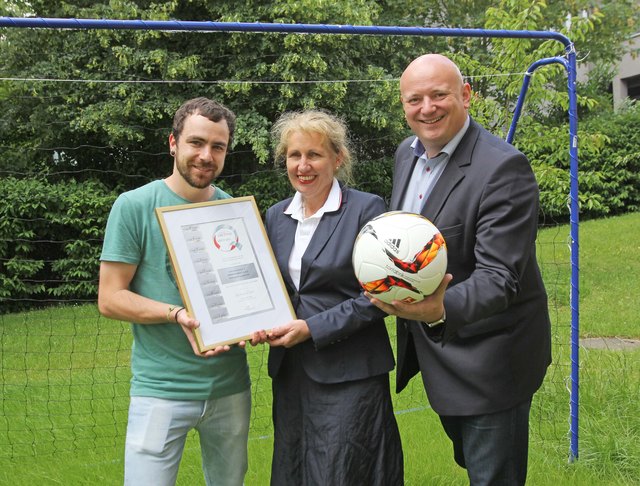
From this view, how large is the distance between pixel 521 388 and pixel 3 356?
6.89 metres

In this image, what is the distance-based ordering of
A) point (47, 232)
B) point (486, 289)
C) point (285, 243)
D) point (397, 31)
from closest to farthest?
point (486, 289) < point (285, 243) < point (397, 31) < point (47, 232)

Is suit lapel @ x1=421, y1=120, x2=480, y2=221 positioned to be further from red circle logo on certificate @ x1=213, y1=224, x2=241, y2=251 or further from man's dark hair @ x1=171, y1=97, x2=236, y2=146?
man's dark hair @ x1=171, y1=97, x2=236, y2=146

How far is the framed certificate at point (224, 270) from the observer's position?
8.53 ft

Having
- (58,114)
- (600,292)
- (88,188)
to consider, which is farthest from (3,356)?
(600,292)

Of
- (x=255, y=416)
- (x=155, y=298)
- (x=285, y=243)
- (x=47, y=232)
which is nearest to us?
(x=155, y=298)

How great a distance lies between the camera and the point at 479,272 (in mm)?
2354

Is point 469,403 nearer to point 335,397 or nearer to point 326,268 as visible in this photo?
point 335,397

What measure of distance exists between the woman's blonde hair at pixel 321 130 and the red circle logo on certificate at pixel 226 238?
0.42 metres

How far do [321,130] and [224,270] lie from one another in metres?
0.69

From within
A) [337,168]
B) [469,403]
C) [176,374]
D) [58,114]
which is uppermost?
[58,114]

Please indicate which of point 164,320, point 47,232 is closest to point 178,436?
point 164,320

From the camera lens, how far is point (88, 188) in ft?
29.3

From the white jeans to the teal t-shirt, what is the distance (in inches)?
2.3

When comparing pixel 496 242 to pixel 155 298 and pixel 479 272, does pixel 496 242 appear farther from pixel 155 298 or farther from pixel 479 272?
pixel 155 298
